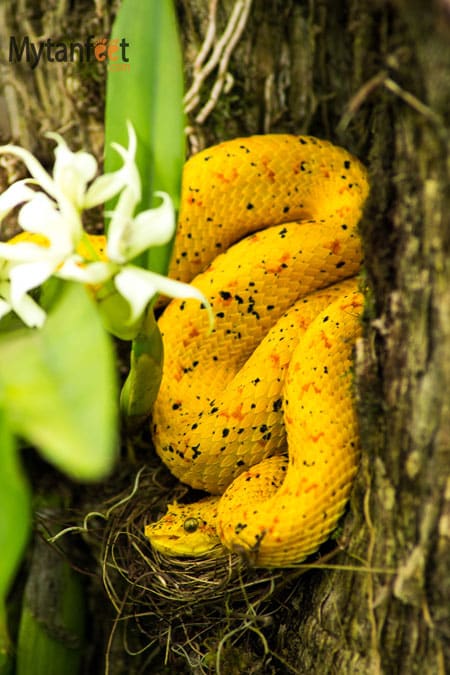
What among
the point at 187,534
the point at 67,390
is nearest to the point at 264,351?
the point at 187,534

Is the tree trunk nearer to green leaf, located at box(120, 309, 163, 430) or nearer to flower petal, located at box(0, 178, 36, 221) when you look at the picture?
green leaf, located at box(120, 309, 163, 430)

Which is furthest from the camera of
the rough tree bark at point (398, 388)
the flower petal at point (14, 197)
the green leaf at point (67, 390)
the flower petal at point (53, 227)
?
the flower petal at point (14, 197)

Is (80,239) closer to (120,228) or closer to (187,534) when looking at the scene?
(120,228)

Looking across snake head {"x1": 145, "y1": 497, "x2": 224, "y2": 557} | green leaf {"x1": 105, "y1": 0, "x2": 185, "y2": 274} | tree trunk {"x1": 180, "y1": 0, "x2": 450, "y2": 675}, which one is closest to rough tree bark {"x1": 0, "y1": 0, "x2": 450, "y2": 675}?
tree trunk {"x1": 180, "y1": 0, "x2": 450, "y2": 675}

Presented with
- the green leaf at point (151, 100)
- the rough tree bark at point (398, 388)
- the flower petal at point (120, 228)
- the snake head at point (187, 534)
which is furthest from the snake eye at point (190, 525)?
the flower petal at point (120, 228)

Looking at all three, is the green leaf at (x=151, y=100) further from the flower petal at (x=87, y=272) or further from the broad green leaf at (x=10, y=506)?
the broad green leaf at (x=10, y=506)
